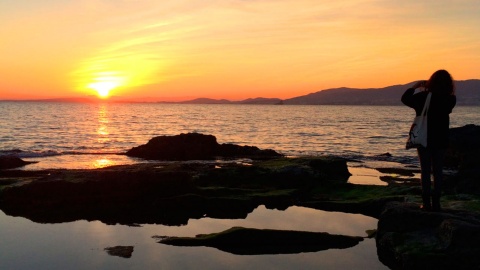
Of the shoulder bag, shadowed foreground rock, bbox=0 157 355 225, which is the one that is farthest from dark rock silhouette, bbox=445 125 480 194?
the shoulder bag

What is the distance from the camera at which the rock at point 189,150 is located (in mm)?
41094

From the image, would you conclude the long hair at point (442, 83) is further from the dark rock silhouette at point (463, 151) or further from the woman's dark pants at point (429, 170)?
the dark rock silhouette at point (463, 151)

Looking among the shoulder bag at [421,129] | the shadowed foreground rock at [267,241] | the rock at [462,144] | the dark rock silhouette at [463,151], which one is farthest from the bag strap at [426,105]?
the rock at [462,144]

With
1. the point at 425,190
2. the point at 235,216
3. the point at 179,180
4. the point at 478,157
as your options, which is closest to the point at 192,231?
the point at 235,216

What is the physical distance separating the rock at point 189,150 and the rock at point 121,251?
26873mm

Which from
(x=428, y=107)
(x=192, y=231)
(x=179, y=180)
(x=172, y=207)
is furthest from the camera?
(x=179, y=180)

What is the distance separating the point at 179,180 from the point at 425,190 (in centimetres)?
1091

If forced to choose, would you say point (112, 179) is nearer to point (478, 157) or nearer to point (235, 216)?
point (235, 216)

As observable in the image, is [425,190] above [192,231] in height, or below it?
above

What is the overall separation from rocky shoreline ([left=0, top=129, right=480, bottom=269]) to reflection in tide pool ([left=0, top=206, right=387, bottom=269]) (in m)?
0.62

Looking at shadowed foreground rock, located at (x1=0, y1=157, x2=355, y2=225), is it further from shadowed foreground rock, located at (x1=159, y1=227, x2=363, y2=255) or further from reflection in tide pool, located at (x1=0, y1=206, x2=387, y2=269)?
shadowed foreground rock, located at (x1=159, y1=227, x2=363, y2=255)

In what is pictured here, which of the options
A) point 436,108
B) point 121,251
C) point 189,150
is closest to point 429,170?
point 436,108

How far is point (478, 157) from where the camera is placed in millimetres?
29312

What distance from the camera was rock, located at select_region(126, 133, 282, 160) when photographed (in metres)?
41.1
